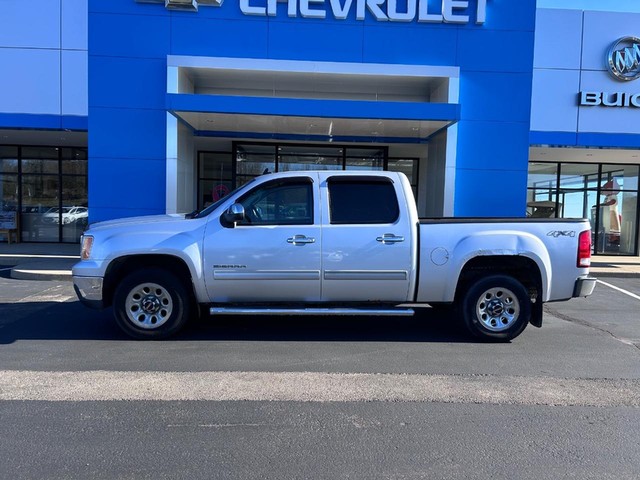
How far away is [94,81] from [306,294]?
922 cm

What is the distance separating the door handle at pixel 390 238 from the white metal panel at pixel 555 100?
10070 millimetres

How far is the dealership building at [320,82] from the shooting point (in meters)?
12.3

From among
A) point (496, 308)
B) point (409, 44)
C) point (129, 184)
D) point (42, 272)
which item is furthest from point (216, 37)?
point (496, 308)

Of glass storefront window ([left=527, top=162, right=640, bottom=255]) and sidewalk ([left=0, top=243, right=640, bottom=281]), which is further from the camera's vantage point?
glass storefront window ([left=527, top=162, right=640, bottom=255])

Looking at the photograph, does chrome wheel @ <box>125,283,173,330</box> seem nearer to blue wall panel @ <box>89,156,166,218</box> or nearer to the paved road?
the paved road

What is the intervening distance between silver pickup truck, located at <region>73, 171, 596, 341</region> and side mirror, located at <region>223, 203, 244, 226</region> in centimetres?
3

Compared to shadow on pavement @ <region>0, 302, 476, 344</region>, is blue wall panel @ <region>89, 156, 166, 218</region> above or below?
above

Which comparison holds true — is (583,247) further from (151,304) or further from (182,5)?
(182,5)

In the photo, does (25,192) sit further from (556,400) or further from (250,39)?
(556,400)

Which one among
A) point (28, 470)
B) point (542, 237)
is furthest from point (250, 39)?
point (28, 470)

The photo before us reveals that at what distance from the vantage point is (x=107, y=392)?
14.9ft

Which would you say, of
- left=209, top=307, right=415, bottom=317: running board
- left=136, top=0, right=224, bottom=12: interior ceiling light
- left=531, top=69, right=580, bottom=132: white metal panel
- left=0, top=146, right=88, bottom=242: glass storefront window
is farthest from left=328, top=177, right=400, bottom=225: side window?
left=0, top=146, right=88, bottom=242: glass storefront window

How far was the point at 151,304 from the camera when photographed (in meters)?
6.20

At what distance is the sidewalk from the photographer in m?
11.1
